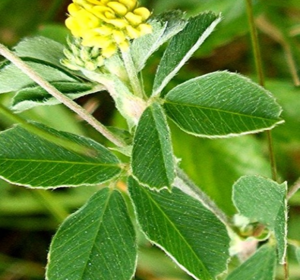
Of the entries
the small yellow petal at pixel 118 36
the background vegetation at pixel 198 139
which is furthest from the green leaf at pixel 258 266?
the small yellow petal at pixel 118 36

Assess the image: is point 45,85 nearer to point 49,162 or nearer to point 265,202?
point 49,162

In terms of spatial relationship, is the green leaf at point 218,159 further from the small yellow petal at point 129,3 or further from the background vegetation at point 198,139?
the small yellow petal at point 129,3

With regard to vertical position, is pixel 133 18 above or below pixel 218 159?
below

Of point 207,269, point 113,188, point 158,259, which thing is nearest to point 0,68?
point 113,188

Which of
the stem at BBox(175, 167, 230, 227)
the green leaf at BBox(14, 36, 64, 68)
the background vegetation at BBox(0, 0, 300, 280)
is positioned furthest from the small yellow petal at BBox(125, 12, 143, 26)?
the background vegetation at BBox(0, 0, 300, 280)

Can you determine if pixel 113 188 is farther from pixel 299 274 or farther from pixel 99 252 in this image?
pixel 299 274

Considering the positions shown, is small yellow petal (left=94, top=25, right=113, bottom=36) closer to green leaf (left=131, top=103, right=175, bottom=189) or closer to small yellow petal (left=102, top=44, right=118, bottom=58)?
small yellow petal (left=102, top=44, right=118, bottom=58)

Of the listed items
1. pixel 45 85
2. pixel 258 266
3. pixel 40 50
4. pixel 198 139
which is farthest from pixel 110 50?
pixel 198 139
